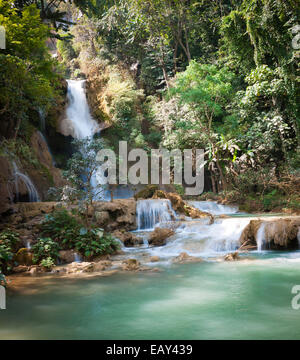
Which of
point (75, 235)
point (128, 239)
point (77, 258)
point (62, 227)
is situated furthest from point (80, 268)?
point (128, 239)

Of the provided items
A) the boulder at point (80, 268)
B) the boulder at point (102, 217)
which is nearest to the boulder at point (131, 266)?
the boulder at point (80, 268)

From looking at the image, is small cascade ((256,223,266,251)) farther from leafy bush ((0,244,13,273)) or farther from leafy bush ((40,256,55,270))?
leafy bush ((0,244,13,273))

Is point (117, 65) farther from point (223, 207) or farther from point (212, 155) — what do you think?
point (223, 207)

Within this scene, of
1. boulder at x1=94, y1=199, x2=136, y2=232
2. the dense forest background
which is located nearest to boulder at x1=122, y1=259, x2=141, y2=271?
boulder at x1=94, y1=199, x2=136, y2=232

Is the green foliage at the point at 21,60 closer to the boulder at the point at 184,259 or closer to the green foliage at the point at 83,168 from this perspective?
the green foliage at the point at 83,168

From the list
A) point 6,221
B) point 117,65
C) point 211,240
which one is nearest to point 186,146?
point 117,65

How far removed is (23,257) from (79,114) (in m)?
13.1

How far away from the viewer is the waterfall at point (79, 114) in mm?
18031

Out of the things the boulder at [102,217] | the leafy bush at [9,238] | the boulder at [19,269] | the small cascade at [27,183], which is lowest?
the boulder at [19,269]

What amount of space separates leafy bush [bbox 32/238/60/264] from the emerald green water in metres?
1.38

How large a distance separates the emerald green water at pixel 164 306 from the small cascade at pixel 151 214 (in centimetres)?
519

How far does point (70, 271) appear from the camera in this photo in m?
6.95

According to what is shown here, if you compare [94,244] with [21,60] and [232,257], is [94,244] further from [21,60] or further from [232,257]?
[21,60]

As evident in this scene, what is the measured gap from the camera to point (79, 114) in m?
19.1
